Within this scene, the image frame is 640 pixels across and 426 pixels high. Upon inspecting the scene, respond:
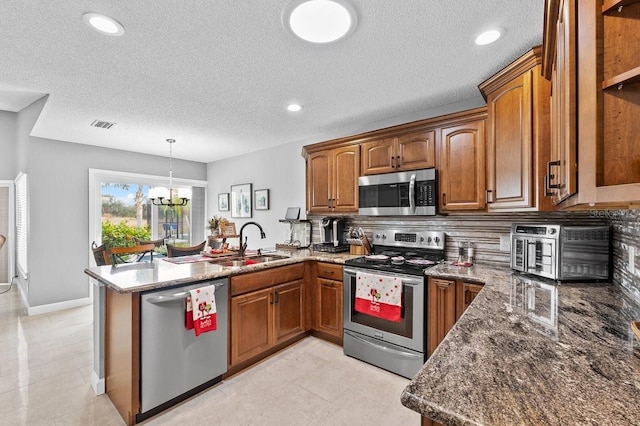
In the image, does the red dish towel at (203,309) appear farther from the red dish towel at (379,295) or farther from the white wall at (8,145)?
the white wall at (8,145)

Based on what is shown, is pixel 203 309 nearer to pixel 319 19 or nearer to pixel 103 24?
pixel 103 24

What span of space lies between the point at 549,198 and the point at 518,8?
3.70 feet

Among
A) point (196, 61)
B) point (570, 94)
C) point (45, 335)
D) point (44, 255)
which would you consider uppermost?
point (196, 61)

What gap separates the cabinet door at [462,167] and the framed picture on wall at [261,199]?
9.52 feet

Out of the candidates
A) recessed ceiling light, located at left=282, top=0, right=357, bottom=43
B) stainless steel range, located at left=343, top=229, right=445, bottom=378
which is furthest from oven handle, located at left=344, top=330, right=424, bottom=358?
recessed ceiling light, located at left=282, top=0, right=357, bottom=43

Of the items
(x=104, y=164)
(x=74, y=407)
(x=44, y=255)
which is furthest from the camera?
(x=104, y=164)

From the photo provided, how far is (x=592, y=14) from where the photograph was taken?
0.80 metres

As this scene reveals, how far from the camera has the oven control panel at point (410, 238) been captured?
291 centimetres

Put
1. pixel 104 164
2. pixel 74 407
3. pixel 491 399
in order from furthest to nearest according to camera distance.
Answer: pixel 104 164 → pixel 74 407 → pixel 491 399

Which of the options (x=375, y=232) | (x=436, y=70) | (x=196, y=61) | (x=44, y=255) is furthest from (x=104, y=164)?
(x=436, y=70)

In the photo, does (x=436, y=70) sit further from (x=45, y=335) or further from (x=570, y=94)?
(x=45, y=335)

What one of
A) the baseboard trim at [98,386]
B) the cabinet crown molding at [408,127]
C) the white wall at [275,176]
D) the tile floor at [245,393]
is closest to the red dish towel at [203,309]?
the tile floor at [245,393]

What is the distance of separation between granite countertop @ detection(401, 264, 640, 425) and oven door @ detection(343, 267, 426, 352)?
937 mm

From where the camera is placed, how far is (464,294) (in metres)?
2.18
